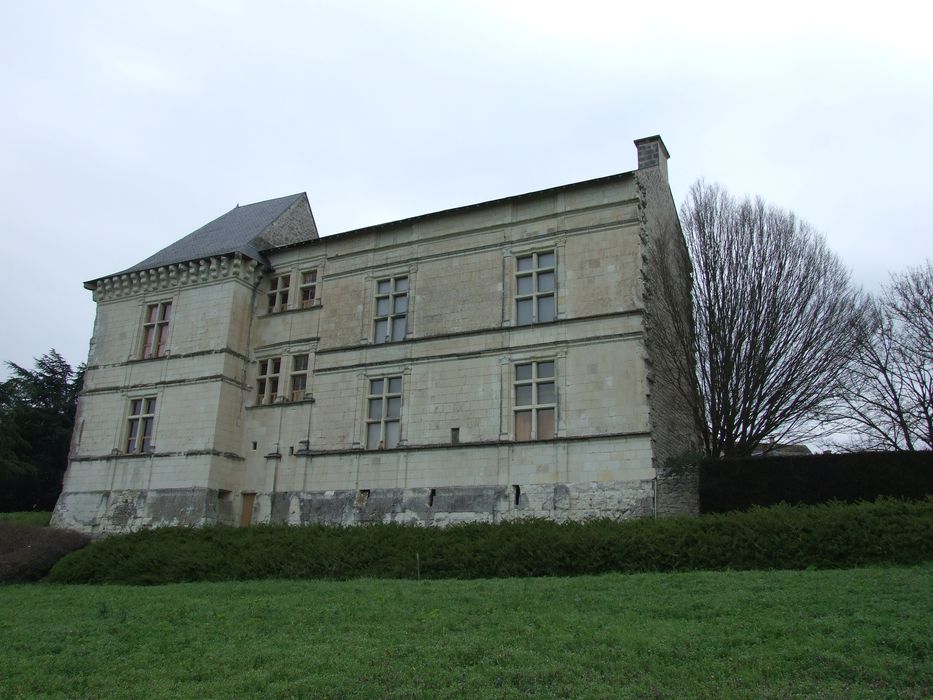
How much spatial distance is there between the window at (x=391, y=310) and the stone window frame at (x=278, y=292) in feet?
11.8

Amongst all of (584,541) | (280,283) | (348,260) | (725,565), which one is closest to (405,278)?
(348,260)

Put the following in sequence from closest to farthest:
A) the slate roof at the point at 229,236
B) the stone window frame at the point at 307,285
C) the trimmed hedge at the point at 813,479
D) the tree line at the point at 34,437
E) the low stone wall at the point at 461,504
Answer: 1. the trimmed hedge at the point at 813,479
2. the low stone wall at the point at 461,504
3. the stone window frame at the point at 307,285
4. the slate roof at the point at 229,236
5. the tree line at the point at 34,437

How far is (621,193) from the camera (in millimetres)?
21625

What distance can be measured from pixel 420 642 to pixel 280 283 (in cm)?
1885

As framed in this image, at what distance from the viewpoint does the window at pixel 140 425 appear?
25.5 meters

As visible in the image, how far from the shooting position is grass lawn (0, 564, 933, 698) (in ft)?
25.7

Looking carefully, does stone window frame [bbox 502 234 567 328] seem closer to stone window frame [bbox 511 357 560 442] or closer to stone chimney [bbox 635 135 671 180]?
stone window frame [bbox 511 357 560 442]

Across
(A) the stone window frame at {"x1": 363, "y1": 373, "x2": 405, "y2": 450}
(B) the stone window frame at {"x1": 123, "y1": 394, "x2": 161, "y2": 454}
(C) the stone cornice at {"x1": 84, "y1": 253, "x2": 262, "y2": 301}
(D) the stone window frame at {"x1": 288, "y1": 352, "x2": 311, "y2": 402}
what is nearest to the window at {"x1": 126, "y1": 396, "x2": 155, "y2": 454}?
(B) the stone window frame at {"x1": 123, "y1": 394, "x2": 161, "y2": 454}

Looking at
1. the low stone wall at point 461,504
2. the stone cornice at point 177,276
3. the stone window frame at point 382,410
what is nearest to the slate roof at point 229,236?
the stone cornice at point 177,276

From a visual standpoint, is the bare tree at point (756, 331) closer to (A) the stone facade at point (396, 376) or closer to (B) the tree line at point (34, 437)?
(A) the stone facade at point (396, 376)

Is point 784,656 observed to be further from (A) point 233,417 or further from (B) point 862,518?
(A) point 233,417

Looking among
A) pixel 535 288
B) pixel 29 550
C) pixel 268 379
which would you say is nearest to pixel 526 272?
pixel 535 288

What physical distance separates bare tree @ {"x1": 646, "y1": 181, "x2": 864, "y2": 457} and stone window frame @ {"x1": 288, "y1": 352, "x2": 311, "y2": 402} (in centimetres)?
1068

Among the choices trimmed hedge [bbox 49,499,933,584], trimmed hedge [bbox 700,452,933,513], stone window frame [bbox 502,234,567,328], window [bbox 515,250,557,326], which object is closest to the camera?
trimmed hedge [bbox 49,499,933,584]
